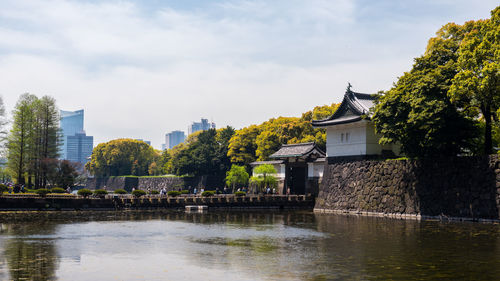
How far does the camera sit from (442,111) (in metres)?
30.6

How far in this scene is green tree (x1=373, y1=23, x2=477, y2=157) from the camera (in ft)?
102

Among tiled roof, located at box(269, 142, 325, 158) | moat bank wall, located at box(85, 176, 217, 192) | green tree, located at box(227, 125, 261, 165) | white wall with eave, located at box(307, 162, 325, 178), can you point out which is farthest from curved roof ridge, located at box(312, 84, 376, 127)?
moat bank wall, located at box(85, 176, 217, 192)

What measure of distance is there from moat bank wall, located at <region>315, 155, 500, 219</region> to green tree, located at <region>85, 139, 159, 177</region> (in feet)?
251

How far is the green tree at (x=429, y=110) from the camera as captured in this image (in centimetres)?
3105

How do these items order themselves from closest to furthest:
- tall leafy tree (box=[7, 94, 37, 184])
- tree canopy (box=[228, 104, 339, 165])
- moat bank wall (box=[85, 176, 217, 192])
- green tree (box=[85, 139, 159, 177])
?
tall leafy tree (box=[7, 94, 37, 184]), tree canopy (box=[228, 104, 339, 165]), moat bank wall (box=[85, 176, 217, 192]), green tree (box=[85, 139, 159, 177])

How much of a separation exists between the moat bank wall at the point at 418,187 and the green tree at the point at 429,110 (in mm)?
1608

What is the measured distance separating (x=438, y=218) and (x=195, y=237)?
58.4 feet

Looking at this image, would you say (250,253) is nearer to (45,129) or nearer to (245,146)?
(45,129)

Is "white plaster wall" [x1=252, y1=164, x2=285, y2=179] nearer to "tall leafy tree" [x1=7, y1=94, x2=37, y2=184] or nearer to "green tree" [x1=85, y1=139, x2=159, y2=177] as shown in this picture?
"tall leafy tree" [x1=7, y1=94, x2=37, y2=184]

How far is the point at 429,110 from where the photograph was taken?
101 feet

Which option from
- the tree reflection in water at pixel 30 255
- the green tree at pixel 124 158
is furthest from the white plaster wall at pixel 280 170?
the green tree at pixel 124 158

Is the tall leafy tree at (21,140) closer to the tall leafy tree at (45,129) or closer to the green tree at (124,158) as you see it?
the tall leafy tree at (45,129)

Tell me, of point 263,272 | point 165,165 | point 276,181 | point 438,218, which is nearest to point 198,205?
point 276,181

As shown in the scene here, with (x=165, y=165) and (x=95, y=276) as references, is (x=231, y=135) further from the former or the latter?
(x=95, y=276)
